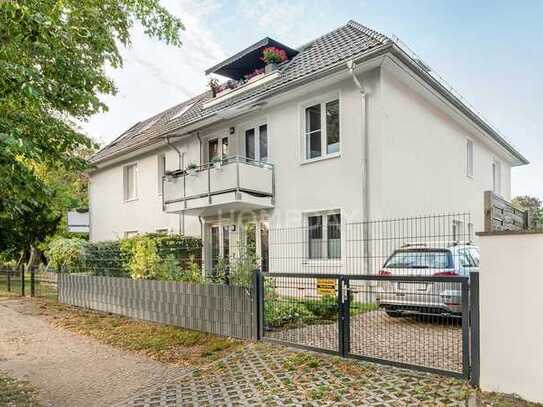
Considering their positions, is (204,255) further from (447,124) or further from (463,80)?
(463,80)

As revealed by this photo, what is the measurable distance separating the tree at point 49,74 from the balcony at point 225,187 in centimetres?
370

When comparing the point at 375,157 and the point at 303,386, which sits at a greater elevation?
the point at 375,157

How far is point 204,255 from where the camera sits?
48.6ft

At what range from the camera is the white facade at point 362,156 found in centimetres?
1070

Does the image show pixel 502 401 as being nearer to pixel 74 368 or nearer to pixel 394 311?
pixel 394 311

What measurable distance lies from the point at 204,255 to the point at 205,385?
374 inches

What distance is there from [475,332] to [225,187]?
338 inches

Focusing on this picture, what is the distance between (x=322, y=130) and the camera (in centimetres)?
1181

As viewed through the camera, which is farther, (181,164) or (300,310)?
(181,164)

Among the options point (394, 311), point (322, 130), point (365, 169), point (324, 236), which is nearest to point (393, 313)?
point (394, 311)

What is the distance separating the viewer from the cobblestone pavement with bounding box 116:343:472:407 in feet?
15.0

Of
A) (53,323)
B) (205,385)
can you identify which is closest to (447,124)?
(205,385)

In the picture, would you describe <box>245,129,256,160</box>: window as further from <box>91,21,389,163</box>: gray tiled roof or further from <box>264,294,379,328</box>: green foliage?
<box>264,294,379,328</box>: green foliage

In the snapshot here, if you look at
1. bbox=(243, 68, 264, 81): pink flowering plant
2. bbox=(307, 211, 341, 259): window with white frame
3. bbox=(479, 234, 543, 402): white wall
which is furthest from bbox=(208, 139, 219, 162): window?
bbox=(479, 234, 543, 402): white wall
